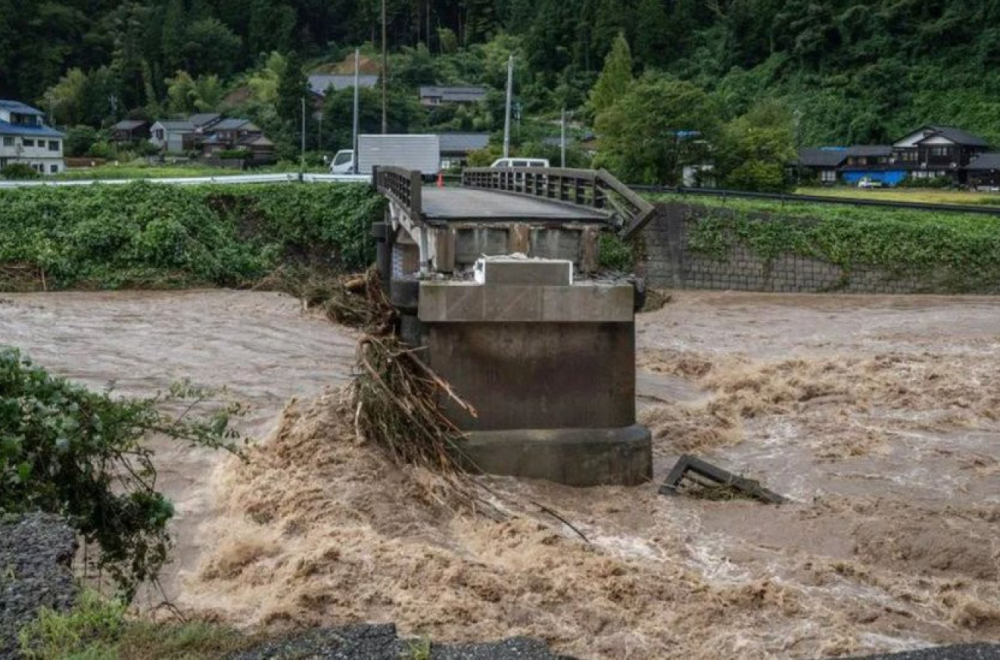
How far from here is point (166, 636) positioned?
6.65 meters

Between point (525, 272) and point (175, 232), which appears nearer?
point (525, 272)

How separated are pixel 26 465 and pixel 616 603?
503cm

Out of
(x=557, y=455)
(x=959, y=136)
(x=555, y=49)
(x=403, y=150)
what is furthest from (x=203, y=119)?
(x=557, y=455)

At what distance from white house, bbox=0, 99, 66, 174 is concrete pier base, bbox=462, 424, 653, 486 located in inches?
2252

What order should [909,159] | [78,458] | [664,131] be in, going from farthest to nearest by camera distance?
[909,159], [664,131], [78,458]

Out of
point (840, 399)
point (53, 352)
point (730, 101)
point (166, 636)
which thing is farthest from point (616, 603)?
point (730, 101)

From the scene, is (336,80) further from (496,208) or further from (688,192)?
(496,208)

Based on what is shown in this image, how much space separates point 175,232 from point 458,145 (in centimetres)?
3541

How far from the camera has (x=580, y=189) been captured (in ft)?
69.5

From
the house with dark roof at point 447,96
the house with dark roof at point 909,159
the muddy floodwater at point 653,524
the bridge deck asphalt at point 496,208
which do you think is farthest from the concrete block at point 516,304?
→ the house with dark roof at point 447,96

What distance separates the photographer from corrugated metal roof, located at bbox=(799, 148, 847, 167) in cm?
6303

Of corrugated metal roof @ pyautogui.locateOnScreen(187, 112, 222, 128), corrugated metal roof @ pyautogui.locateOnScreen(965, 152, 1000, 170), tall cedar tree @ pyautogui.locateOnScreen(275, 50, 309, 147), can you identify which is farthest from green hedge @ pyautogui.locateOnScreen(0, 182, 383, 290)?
corrugated metal roof @ pyautogui.locateOnScreen(187, 112, 222, 128)

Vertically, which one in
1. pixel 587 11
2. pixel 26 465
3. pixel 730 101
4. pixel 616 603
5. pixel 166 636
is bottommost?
pixel 616 603

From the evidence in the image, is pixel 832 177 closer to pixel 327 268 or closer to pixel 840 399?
pixel 327 268
